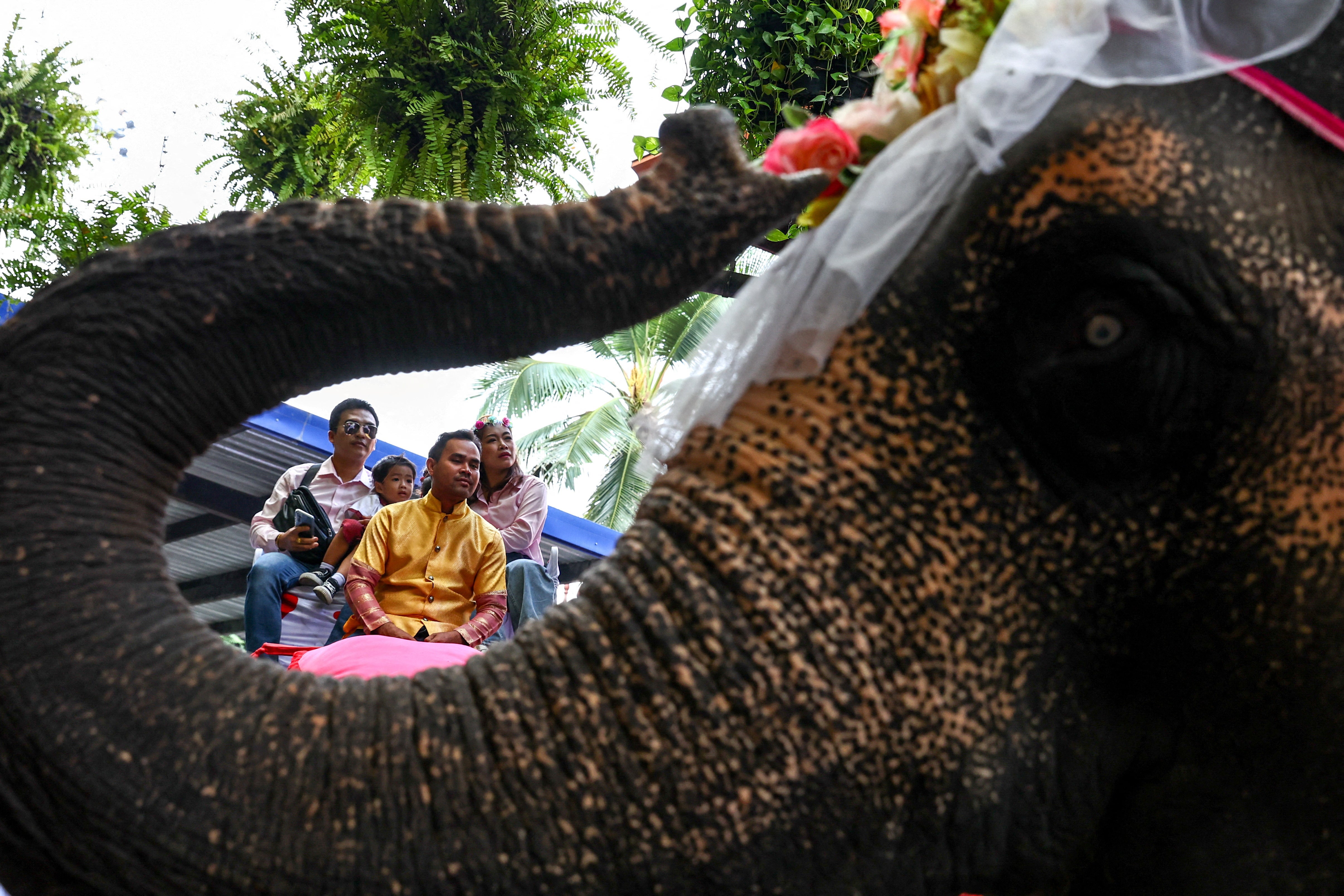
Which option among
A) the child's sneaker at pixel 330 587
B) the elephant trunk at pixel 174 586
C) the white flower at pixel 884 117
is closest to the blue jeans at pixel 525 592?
the child's sneaker at pixel 330 587

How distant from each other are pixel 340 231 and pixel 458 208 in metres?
0.11

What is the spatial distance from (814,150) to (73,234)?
8.65m

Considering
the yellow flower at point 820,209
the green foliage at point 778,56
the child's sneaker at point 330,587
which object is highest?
the green foliage at point 778,56

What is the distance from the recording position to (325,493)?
5.07 m

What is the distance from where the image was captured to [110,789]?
2.57 ft

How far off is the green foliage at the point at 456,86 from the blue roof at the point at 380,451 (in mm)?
1759

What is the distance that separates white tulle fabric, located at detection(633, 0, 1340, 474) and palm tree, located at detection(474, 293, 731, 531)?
58.0 feet

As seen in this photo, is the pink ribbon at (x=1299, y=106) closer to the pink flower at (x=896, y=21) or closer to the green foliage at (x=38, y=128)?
the pink flower at (x=896, y=21)

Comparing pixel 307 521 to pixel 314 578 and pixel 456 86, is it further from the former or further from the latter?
pixel 456 86

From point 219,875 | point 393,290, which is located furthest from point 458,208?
point 219,875

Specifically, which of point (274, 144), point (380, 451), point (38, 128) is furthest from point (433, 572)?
point (38, 128)

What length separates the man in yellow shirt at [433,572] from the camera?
390cm

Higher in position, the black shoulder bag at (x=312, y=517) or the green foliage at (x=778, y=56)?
the green foliage at (x=778, y=56)

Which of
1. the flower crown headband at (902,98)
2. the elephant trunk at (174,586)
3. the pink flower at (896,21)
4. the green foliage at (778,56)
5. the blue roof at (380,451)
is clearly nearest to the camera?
the elephant trunk at (174,586)
